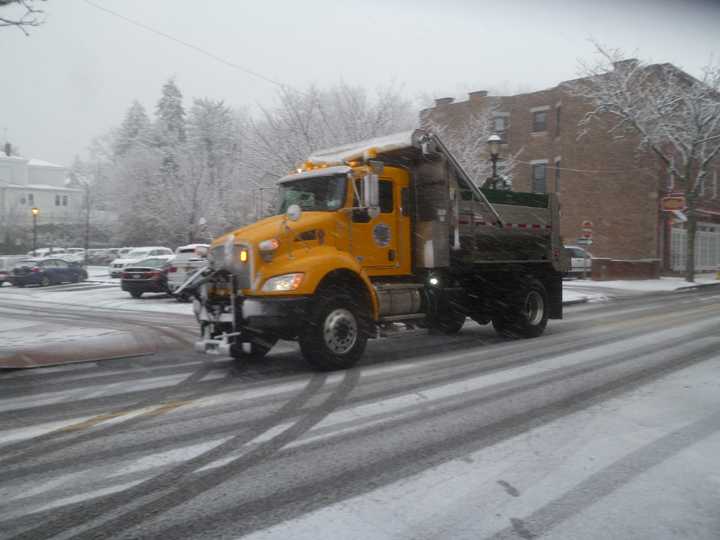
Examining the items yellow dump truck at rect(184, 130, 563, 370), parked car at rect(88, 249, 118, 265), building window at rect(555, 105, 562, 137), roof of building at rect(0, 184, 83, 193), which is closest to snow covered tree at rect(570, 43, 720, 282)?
building window at rect(555, 105, 562, 137)

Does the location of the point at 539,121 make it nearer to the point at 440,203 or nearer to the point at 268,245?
the point at 440,203

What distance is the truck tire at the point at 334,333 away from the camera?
7.98 metres

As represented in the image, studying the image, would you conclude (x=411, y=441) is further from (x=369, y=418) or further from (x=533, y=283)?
(x=533, y=283)

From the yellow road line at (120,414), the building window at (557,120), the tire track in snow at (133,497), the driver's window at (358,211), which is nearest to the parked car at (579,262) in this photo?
the building window at (557,120)

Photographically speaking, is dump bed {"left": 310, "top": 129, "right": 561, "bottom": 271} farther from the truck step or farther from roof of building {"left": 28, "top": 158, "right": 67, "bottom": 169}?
roof of building {"left": 28, "top": 158, "right": 67, "bottom": 169}

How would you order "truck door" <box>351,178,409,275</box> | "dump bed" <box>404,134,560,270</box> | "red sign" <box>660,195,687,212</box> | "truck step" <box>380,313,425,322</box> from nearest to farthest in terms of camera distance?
"truck door" <box>351,178,409,275</box>, "truck step" <box>380,313,425,322</box>, "dump bed" <box>404,134,560,270</box>, "red sign" <box>660,195,687,212</box>

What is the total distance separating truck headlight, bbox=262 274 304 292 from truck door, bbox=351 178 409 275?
1303 millimetres

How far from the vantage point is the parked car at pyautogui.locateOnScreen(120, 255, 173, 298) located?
21031 millimetres

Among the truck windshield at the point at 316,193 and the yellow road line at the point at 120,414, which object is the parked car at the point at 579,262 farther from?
the yellow road line at the point at 120,414

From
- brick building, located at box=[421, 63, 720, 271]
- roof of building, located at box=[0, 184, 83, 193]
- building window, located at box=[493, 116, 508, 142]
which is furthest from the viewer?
roof of building, located at box=[0, 184, 83, 193]

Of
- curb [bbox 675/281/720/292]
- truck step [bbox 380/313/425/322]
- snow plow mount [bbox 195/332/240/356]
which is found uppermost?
truck step [bbox 380/313/425/322]

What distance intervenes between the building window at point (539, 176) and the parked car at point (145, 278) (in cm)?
2569

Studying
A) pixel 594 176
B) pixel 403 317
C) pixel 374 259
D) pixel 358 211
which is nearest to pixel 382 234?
pixel 374 259

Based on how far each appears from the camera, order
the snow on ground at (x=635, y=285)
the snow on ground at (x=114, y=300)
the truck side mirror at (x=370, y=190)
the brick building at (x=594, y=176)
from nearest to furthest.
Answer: the truck side mirror at (x=370, y=190)
the snow on ground at (x=114, y=300)
the snow on ground at (x=635, y=285)
the brick building at (x=594, y=176)
